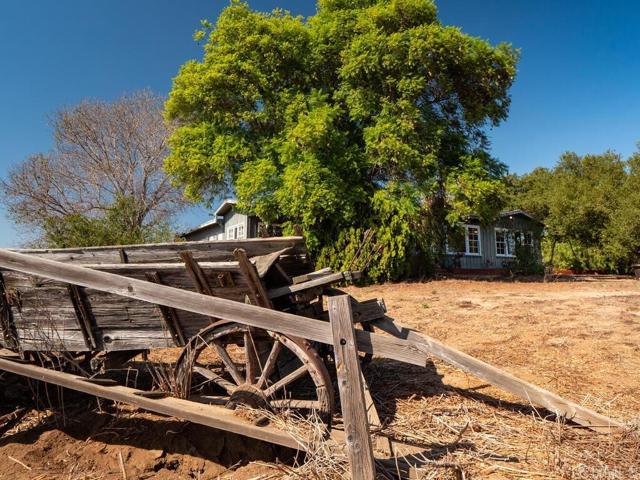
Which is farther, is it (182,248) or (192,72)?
(192,72)

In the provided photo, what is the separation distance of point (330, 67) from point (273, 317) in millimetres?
17073

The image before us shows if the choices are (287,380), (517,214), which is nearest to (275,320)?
(287,380)

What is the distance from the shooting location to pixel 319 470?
2.29m

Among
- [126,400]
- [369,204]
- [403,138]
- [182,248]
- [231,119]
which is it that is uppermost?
[231,119]

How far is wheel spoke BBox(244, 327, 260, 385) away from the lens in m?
3.14

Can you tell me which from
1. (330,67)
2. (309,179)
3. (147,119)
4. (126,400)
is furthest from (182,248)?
(147,119)

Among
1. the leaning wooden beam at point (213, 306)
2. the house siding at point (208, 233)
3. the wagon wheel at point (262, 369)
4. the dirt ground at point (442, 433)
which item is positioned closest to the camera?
the leaning wooden beam at point (213, 306)

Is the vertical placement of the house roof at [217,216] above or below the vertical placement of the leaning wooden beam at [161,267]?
above

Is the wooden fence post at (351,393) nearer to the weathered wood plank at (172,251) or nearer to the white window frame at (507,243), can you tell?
the weathered wood plank at (172,251)

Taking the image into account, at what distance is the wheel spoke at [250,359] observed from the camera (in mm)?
3139

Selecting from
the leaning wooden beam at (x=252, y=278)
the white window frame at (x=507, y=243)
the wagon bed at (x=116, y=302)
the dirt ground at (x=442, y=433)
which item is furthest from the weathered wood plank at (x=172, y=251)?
the white window frame at (x=507, y=243)

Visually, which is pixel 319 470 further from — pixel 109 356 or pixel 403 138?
pixel 403 138

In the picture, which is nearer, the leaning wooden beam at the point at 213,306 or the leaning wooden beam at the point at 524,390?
the leaning wooden beam at the point at 213,306

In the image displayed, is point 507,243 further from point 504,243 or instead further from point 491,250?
point 491,250
